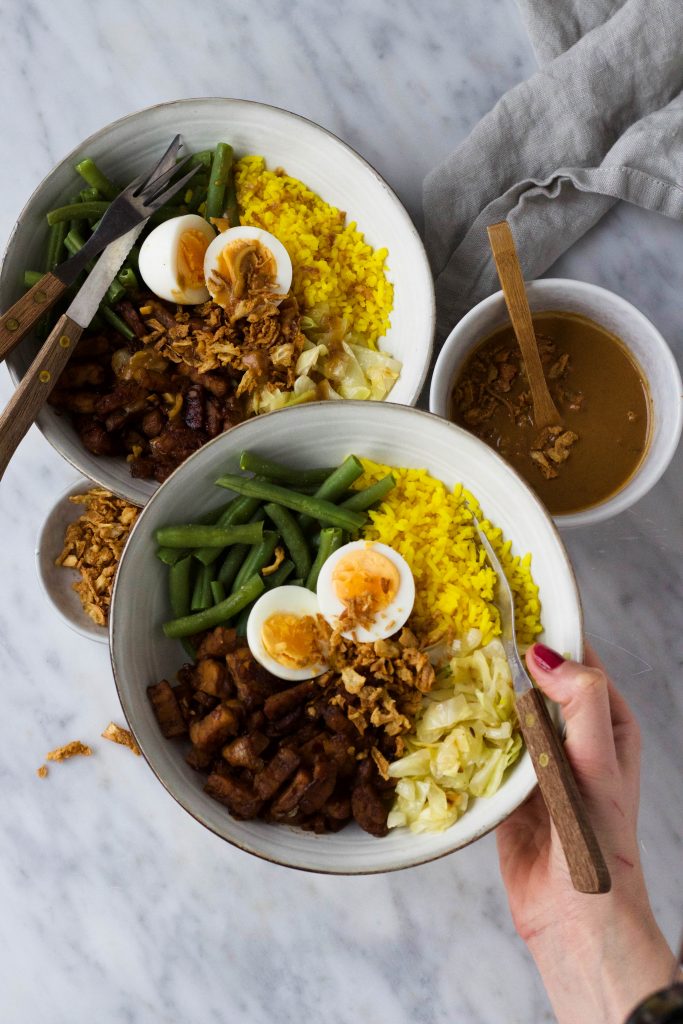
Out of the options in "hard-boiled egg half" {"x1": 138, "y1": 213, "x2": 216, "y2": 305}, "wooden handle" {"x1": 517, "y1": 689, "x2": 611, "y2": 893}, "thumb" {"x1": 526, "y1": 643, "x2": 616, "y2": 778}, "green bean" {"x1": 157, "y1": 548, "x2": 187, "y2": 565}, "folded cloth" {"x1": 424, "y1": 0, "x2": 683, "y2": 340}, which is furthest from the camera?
"folded cloth" {"x1": 424, "y1": 0, "x2": 683, "y2": 340}

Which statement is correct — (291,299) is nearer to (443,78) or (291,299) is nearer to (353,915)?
(443,78)

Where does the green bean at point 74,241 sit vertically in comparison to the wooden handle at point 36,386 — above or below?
above

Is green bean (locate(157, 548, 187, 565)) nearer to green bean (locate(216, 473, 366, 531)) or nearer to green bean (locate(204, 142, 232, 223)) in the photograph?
green bean (locate(216, 473, 366, 531))

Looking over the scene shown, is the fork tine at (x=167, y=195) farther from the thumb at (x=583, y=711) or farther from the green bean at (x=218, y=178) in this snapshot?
the thumb at (x=583, y=711)

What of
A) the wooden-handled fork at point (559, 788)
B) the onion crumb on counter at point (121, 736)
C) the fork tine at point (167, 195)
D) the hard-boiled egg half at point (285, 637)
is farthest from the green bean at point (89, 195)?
the wooden-handled fork at point (559, 788)

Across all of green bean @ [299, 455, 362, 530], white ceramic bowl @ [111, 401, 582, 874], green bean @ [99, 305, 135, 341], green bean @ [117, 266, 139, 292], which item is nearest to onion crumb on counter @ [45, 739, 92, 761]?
white ceramic bowl @ [111, 401, 582, 874]
